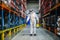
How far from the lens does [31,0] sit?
4094cm

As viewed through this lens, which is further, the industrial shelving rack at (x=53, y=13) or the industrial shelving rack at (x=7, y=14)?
the industrial shelving rack at (x=53, y=13)

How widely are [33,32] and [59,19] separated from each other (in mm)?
3042

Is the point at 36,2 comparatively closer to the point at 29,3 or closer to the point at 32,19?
the point at 29,3

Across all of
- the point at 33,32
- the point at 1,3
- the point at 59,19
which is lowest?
the point at 33,32

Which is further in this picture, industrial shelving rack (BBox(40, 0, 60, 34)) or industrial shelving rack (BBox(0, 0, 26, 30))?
industrial shelving rack (BBox(40, 0, 60, 34))

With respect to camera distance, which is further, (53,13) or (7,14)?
(53,13)

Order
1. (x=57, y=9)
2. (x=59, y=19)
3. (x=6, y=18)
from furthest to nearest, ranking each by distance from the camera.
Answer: (x=57, y=9) → (x=59, y=19) → (x=6, y=18)

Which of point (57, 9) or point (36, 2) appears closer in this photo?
point (57, 9)

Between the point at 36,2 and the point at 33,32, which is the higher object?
the point at 36,2

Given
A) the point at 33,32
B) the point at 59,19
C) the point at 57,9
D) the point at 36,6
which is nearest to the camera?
the point at 59,19

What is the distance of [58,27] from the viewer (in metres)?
10.6

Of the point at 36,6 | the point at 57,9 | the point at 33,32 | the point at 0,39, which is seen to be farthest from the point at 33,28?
the point at 36,6

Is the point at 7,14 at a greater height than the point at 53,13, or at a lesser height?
lesser

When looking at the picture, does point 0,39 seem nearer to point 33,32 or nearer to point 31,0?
point 33,32
